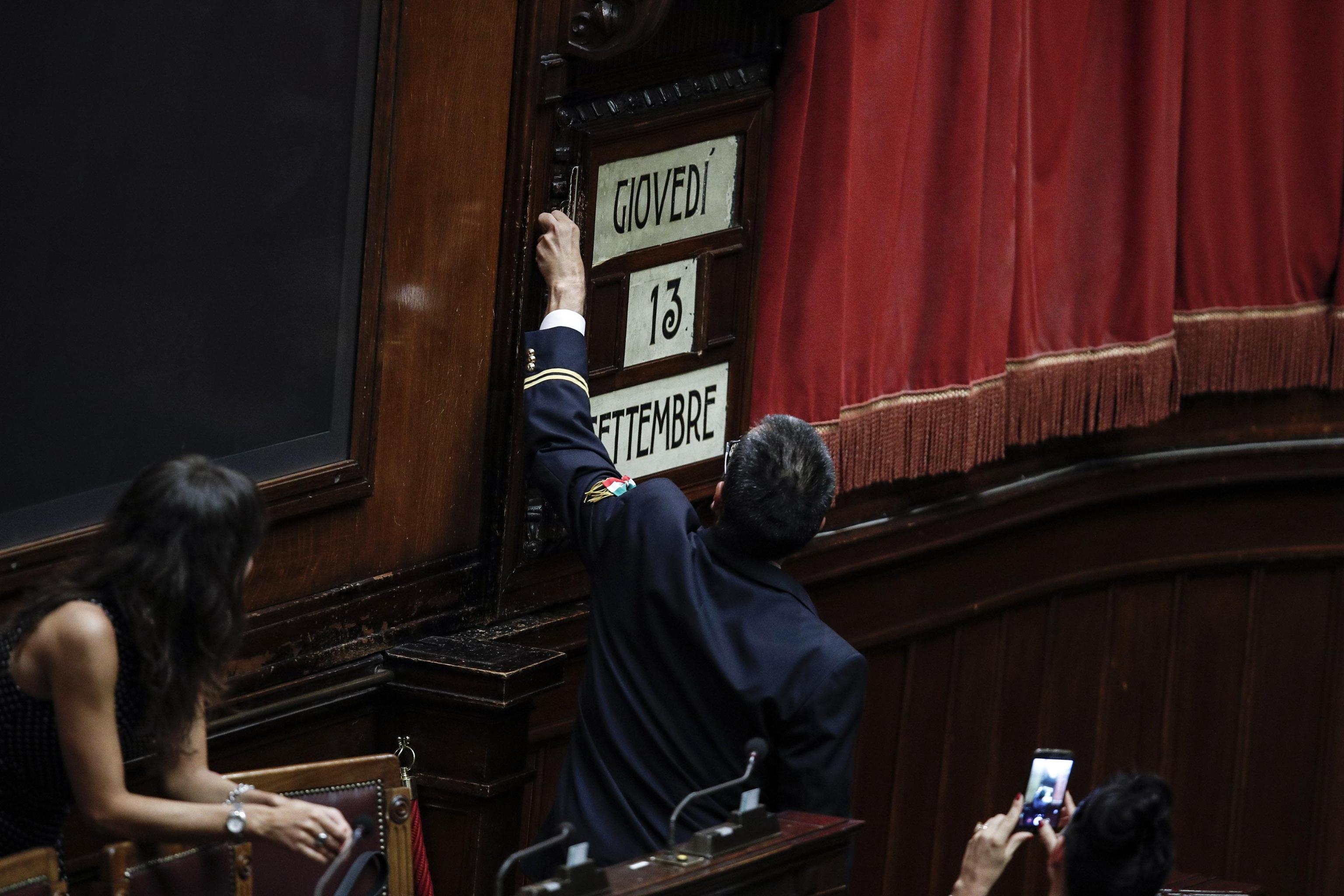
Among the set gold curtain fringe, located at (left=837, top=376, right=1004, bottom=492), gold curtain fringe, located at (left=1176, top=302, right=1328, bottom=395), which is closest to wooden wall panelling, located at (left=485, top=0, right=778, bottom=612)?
gold curtain fringe, located at (left=837, top=376, right=1004, bottom=492)

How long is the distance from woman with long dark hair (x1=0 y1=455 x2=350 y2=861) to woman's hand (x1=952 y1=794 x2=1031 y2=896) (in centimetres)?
90

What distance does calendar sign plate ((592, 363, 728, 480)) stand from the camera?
3.05 m

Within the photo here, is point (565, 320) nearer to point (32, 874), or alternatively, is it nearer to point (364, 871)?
point (364, 871)

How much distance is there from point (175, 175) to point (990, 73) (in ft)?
5.79

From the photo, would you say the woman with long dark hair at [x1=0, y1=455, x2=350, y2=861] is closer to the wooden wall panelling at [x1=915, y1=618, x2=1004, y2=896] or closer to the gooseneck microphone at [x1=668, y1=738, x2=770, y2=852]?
the gooseneck microphone at [x1=668, y1=738, x2=770, y2=852]

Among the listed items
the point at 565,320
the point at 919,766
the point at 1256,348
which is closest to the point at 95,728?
the point at 565,320

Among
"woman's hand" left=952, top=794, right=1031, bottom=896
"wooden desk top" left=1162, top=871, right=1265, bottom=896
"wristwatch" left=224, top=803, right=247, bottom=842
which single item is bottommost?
"wristwatch" left=224, top=803, right=247, bottom=842

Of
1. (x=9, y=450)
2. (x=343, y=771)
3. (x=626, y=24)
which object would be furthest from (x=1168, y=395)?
(x=9, y=450)

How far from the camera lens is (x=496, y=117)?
2783 mm

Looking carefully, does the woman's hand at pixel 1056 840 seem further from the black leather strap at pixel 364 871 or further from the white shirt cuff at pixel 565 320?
the white shirt cuff at pixel 565 320

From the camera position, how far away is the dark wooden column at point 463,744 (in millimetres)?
2715

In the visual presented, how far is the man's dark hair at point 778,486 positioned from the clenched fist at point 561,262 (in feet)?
1.66

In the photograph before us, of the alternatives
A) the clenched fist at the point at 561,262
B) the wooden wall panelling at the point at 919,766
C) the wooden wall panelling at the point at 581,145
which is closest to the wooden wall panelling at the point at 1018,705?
the wooden wall panelling at the point at 919,766

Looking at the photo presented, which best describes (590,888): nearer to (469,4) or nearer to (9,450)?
(9,450)
